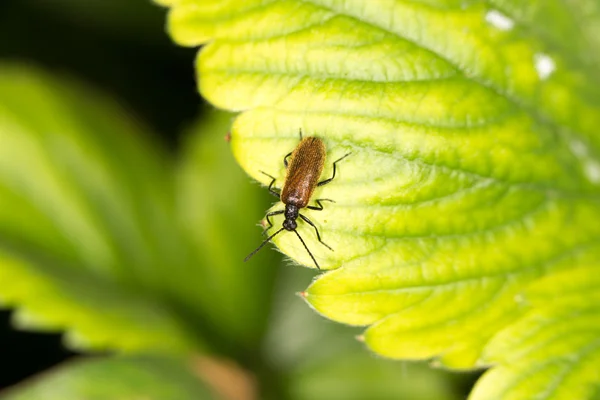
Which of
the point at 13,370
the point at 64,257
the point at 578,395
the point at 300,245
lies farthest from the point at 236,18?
the point at 13,370

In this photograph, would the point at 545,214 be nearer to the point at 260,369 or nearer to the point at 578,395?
the point at 578,395

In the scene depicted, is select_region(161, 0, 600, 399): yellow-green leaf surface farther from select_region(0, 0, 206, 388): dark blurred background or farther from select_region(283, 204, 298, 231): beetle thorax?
select_region(0, 0, 206, 388): dark blurred background

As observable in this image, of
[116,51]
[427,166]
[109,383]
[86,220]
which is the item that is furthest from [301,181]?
[116,51]

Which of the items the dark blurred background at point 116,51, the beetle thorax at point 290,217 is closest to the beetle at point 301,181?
the beetle thorax at point 290,217

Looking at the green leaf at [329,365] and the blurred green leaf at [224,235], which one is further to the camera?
the blurred green leaf at [224,235]

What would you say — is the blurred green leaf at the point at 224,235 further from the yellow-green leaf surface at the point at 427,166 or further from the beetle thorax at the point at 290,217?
the yellow-green leaf surface at the point at 427,166

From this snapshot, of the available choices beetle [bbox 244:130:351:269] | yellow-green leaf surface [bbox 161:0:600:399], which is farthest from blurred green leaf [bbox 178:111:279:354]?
yellow-green leaf surface [bbox 161:0:600:399]

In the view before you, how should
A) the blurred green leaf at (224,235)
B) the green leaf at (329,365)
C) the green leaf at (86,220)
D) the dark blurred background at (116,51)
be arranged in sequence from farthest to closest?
1. the dark blurred background at (116,51)
2. the blurred green leaf at (224,235)
3. the green leaf at (329,365)
4. the green leaf at (86,220)
